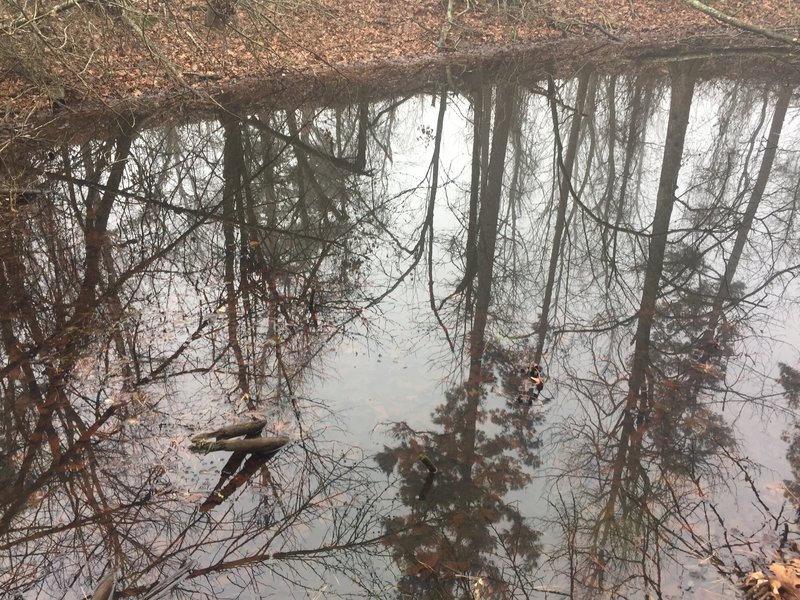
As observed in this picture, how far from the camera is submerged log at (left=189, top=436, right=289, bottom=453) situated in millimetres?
4340

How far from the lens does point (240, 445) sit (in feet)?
14.4

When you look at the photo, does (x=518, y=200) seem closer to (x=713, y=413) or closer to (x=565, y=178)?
(x=565, y=178)

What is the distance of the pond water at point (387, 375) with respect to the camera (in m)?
3.77

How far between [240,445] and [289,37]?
340 inches

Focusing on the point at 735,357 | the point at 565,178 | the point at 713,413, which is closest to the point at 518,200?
the point at 565,178

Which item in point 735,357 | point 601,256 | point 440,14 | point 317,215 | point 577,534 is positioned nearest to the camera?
point 577,534

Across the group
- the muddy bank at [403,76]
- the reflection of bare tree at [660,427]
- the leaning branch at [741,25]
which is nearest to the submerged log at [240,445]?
the reflection of bare tree at [660,427]

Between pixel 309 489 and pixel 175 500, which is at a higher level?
pixel 309 489

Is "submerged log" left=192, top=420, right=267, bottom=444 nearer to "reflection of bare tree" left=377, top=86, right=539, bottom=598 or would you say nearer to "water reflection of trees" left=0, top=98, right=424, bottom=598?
"water reflection of trees" left=0, top=98, right=424, bottom=598

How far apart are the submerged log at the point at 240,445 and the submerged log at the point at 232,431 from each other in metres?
0.06

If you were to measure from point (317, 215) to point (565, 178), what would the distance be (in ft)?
19.3

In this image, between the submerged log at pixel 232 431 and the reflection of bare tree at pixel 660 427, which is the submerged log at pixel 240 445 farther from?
the reflection of bare tree at pixel 660 427

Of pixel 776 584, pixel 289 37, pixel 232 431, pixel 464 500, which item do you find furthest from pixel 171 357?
pixel 289 37

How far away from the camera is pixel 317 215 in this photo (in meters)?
9.22
